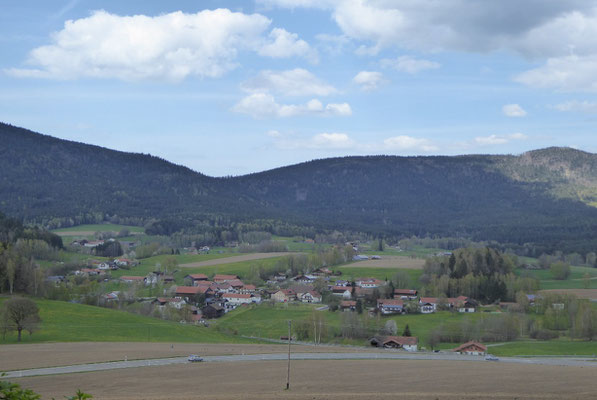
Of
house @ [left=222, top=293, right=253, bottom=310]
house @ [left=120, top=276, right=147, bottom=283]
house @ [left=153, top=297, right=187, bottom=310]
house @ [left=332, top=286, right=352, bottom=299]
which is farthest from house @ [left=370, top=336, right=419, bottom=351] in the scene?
house @ [left=120, top=276, right=147, bottom=283]

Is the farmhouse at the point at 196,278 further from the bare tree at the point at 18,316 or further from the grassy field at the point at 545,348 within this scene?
the grassy field at the point at 545,348

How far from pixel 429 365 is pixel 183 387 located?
63.8 feet

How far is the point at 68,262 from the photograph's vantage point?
409 feet

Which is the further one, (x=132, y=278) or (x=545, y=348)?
(x=132, y=278)

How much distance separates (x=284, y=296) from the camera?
105 metres

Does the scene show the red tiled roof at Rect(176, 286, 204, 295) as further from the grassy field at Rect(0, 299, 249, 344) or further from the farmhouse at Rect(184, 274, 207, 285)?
the grassy field at Rect(0, 299, 249, 344)

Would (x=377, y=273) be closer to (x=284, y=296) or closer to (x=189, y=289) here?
(x=284, y=296)

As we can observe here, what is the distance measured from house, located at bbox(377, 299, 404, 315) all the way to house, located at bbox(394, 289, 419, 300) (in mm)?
6673

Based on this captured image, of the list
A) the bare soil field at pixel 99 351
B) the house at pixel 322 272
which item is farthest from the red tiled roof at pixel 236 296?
the bare soil field at pixel 99 351

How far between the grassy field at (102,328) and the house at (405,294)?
37.7 metres

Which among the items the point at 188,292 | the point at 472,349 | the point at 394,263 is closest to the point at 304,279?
the point at 394,263

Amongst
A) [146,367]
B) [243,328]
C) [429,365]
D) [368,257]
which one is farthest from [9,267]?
[368,257]

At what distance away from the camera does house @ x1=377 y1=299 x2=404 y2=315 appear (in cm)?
9341

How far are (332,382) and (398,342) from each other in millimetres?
31489
